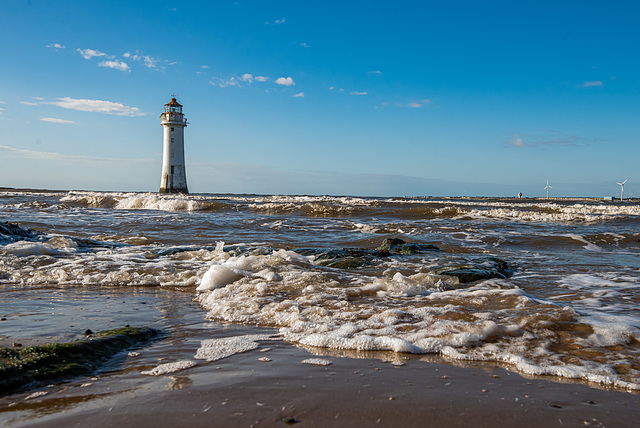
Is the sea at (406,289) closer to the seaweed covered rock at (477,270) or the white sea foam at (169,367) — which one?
the seaweed covered rock at (477,270)

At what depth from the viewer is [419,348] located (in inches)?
115

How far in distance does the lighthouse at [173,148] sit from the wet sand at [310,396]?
37.0 meters

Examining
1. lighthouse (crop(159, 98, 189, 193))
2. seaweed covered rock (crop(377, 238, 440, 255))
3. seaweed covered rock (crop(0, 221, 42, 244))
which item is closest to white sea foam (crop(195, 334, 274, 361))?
seaweed covered rock (crop(377, 238, 440, 255))

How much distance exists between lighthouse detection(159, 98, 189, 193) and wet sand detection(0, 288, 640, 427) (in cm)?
3701

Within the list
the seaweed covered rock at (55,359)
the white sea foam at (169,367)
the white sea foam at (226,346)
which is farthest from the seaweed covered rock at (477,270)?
the seaweed covered rock at (55,359)

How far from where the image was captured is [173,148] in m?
38.0

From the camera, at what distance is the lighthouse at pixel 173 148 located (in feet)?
123

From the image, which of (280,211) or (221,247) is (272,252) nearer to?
(221,247)

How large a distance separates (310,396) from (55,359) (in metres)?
1.42

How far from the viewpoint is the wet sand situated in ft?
5.99

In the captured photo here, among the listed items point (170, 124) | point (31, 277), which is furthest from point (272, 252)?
point (170, 124)

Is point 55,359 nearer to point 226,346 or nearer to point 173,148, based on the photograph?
point 226,346

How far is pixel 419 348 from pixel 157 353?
170 centimetres

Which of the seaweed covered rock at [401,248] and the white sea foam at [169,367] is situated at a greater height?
the seaweed covered rock at [401,248]
